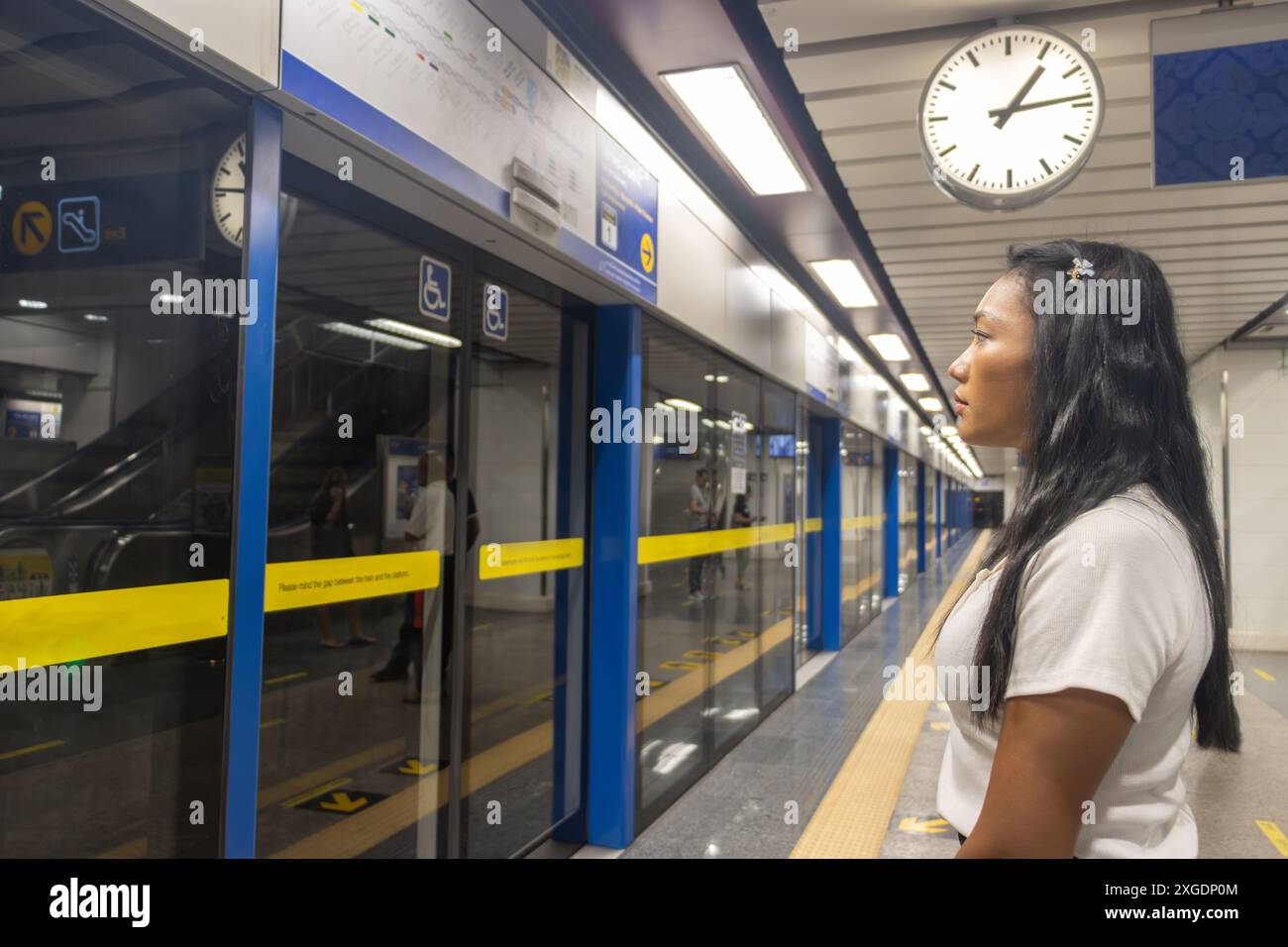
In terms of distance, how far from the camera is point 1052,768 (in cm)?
81

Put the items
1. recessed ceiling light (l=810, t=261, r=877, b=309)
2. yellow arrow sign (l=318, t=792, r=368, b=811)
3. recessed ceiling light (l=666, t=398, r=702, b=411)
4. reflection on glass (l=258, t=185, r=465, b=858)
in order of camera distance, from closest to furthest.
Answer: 1. reflection on glass (l=258, t=185, r=465, b=858)
2. yellow arrow sign (l=318, t=792, r=368, b=811)
3. recessed ceiling light (l=666, t=398, r=702, b=411)
4. recessed ceiling light (l=810, t=261, r=877, b=309)

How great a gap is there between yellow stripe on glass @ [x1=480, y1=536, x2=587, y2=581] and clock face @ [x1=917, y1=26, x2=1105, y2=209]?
1956mm

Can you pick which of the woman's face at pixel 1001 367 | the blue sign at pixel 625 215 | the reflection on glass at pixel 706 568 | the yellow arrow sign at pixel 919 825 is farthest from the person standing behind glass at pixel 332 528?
the yellow arrow sign at pixel 919 825

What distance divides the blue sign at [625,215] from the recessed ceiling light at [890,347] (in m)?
5.56

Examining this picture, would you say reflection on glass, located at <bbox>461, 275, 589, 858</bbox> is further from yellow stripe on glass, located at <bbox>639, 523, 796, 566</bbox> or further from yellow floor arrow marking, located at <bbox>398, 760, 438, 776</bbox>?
yellow stripe on glass, located at <bbox>639, 523, 796, 566</bbox>

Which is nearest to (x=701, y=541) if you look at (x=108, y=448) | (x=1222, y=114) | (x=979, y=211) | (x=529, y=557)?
(x=529, y=557)

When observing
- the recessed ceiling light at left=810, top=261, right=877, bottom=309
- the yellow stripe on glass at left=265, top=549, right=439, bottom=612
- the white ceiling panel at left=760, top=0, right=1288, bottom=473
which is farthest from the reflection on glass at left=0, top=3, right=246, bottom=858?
the recessed ceiling light at left=810, top=261, right=877, bottom=309

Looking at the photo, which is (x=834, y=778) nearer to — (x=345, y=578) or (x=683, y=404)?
(x=683, y=404)

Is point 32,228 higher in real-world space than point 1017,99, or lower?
lower

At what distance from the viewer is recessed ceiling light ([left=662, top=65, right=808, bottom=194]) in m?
3.34

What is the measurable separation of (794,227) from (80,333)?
4.36m

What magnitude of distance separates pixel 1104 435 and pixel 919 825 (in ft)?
11.6

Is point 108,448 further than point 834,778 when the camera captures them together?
No

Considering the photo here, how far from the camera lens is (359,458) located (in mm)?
2369
